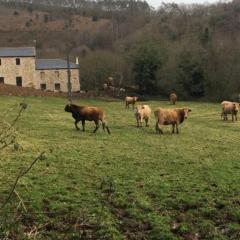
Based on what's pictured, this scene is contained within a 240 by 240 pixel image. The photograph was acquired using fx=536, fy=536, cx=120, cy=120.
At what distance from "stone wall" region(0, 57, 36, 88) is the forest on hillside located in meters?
10.5

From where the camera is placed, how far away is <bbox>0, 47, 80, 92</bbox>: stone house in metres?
70.4

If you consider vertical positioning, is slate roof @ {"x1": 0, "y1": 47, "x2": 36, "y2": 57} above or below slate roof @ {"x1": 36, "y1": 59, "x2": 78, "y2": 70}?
above

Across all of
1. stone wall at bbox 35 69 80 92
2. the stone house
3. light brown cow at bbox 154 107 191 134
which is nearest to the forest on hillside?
stone wall at bbox 35 69 80 92

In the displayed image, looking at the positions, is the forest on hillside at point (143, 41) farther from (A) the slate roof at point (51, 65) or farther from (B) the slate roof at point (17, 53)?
(B) the slate roof at point (17, 53)

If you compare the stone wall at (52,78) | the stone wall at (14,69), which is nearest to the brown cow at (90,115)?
the stone wall at (14,69)

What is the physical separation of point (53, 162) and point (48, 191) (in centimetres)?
373

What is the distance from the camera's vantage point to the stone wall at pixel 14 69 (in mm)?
70312

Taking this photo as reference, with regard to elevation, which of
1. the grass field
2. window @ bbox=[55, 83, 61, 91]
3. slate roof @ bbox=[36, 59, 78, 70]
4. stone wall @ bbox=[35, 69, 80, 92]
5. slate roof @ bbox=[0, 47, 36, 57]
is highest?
slate roof @ bbox=[0, 47, 36, 57]

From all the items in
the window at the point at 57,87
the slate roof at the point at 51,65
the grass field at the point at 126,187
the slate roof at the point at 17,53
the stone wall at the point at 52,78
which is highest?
the slate roof at the point at 17,53

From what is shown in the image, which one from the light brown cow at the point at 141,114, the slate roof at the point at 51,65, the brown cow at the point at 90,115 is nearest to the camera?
the brown cow at the point at 90,115

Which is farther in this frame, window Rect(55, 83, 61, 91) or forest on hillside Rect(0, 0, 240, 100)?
window Rect(55, 83, 61, 91)

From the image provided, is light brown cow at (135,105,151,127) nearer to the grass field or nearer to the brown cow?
the brown cow

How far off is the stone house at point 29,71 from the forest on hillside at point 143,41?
539 centimetres

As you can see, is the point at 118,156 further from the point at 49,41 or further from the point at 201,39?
the point at 49,41
